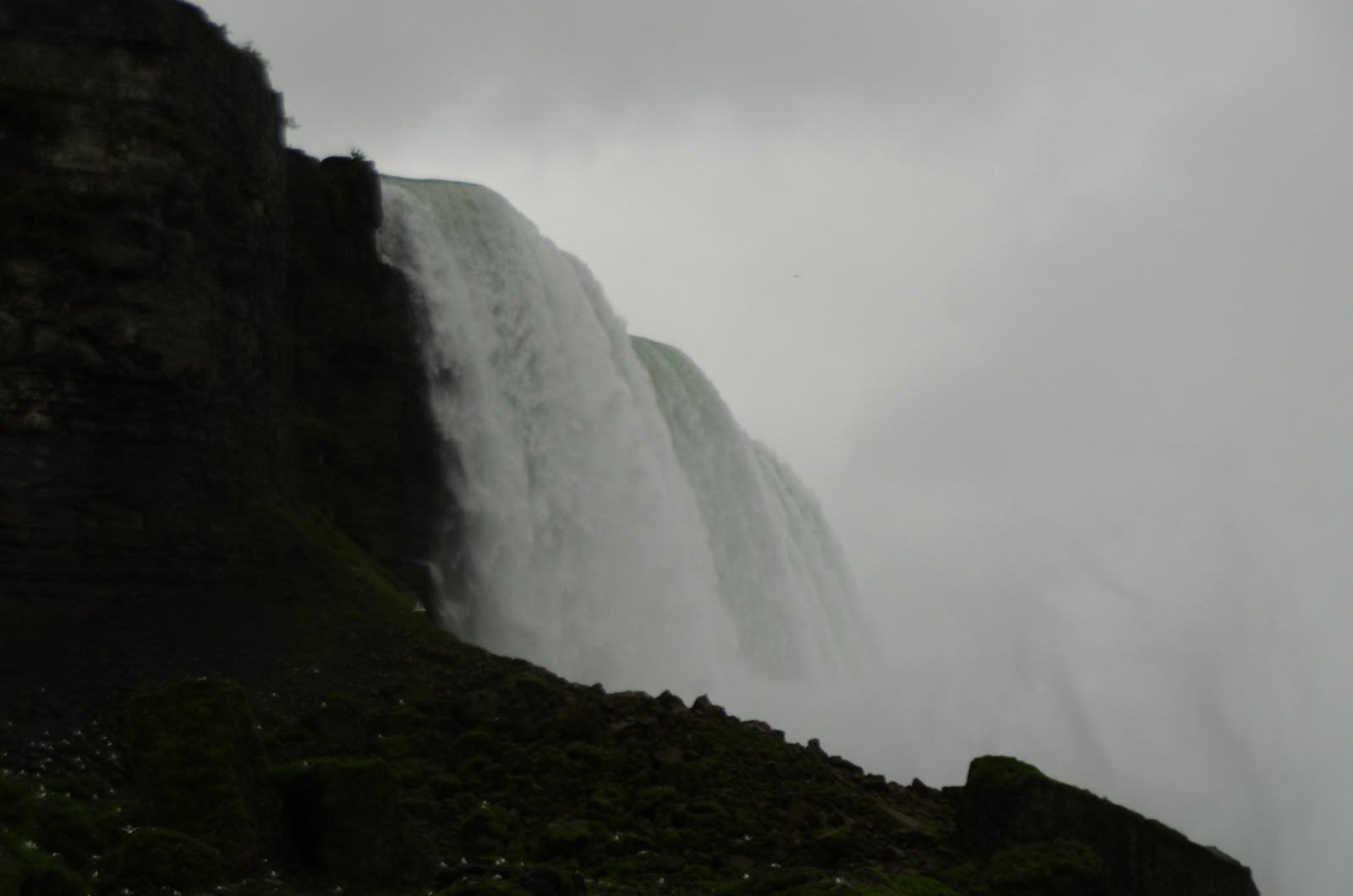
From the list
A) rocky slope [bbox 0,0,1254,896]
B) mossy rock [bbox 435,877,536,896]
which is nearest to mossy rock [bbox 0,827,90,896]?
rocky slope [bbox 0,0,1254,896]

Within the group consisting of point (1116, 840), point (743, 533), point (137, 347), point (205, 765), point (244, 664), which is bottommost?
point (205, 765)

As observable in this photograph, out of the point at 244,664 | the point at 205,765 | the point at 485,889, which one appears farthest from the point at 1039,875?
the point at 244,664

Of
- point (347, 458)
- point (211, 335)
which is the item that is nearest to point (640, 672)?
point (347, 458)

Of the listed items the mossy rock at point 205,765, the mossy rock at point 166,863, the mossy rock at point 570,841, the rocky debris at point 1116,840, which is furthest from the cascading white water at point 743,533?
the mossy rock at point 166,863

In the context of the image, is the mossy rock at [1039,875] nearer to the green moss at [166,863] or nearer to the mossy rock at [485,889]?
the mossy rock at [485,889]

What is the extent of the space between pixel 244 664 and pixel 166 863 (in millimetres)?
6711

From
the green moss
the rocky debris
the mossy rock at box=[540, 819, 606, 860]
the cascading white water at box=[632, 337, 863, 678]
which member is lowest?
the green moss

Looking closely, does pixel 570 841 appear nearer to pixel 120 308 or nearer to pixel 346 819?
pixel 346 819

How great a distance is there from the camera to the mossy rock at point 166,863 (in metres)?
12.9

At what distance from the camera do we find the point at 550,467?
98.9ft

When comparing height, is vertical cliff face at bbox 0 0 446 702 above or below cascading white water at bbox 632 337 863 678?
below

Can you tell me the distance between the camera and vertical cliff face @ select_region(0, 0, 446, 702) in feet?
63.0

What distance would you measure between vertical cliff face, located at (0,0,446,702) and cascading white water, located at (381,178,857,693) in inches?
180

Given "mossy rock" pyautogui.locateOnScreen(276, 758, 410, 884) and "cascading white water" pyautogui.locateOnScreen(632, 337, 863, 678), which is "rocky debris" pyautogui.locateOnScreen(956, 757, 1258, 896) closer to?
"mossy rock" pyautogui.locateOnScreen(276, 758, 410, 884)
